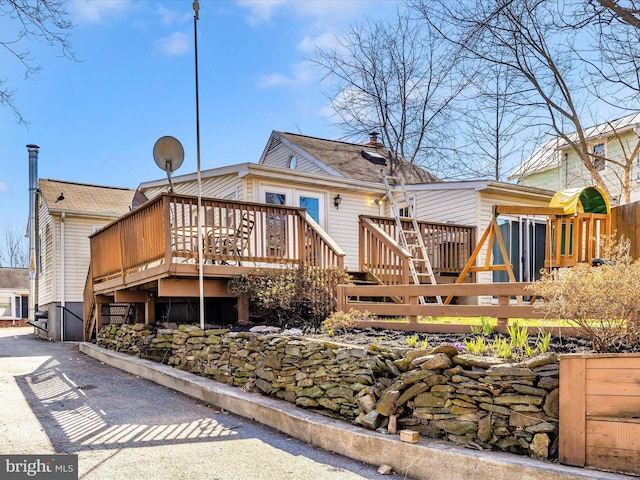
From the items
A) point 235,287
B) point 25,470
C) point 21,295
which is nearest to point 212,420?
point 25,470

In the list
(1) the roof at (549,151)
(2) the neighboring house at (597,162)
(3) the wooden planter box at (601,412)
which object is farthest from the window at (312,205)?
(3) the wooden planter box at (601,412)

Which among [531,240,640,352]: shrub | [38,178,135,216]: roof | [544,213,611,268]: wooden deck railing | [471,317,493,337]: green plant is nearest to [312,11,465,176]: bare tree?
[38,178,135,216]: roof

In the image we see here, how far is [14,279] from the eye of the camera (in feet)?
101

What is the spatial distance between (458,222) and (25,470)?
33.2ft

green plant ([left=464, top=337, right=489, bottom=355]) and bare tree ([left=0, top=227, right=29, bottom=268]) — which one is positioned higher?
bare tree ([left=0, top=227, right=29, bottom=268])

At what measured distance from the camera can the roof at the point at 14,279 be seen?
30.2 metres

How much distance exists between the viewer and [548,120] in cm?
1485

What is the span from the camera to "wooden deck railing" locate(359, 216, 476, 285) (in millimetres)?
9961

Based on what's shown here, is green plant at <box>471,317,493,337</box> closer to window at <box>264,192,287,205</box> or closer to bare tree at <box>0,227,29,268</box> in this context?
window at <box>264,192,287,205</box>

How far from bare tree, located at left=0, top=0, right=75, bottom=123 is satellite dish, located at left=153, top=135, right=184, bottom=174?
96.8 inches

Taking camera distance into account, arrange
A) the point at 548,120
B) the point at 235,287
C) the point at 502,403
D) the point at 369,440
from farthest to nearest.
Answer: the point at 548,120, the point at 235,287, the point at 369,440, the point at 502,403

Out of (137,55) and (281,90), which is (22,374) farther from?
(281,90)

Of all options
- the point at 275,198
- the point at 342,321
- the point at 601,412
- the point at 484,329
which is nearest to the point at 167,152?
the point at 275,198

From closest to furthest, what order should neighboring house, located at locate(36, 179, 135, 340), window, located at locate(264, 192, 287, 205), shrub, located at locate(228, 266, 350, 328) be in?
shrub, located at locate(228, 266, 350, 328) < window, located at locate(264, 192, 287, 205) < neighboring house, located at locate(36, 179, 135, 340)
